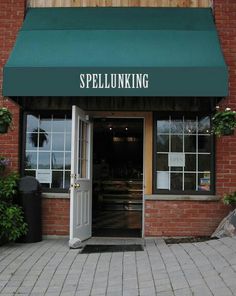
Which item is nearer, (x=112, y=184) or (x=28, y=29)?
(x=28, y=29)

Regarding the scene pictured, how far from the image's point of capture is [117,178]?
15898 millimetres

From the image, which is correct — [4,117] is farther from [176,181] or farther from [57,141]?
[176,181]

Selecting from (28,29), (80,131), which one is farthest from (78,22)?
(80,131)

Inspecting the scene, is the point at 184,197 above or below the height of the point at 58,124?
below

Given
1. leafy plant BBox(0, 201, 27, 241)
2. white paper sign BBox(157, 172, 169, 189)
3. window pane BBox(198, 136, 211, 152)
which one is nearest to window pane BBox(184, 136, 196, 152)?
window pane BBox(198, 136, 211, 152)

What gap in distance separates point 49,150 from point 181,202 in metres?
2.87

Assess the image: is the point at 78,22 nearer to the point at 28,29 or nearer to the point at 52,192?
the point at 28,29

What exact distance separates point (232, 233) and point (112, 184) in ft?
22.2

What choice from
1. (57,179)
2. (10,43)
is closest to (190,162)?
(57,179)

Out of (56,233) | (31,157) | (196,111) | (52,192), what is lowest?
(56,233)

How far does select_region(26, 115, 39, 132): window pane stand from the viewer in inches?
405

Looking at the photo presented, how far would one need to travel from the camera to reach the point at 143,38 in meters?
9.35

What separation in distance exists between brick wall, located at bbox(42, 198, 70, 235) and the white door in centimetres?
41

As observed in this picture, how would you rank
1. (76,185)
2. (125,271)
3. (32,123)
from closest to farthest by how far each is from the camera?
(125,271) < (76,185) < (32,123)
